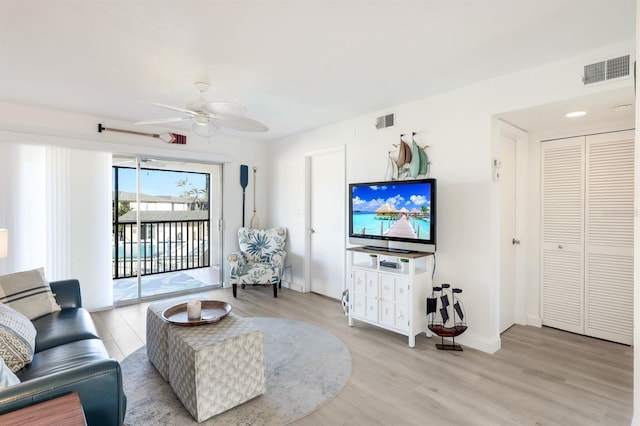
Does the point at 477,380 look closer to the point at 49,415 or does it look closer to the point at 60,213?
the point at 49,415

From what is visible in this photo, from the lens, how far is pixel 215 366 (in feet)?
6.23

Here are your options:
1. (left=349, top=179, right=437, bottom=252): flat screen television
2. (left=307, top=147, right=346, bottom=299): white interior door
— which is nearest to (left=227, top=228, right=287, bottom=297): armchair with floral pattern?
(left=307, top=147, right=346, bottom=299): white interior door

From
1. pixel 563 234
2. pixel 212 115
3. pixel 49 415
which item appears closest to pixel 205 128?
pixel 212 115

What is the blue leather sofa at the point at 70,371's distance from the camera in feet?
3.79

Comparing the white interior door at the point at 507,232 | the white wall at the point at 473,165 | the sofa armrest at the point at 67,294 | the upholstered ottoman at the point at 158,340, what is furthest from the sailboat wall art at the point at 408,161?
the sofa armrest at the point at 67,294

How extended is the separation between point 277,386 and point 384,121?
9.20 feet

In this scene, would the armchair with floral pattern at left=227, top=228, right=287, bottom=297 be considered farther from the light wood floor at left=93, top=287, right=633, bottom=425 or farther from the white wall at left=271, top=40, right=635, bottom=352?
the white wall at left=271, top=40, right=635, bottom=352

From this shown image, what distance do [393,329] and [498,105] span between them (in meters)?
2.19

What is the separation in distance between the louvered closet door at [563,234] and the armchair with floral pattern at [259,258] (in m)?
3.21

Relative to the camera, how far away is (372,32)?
6.75 ft

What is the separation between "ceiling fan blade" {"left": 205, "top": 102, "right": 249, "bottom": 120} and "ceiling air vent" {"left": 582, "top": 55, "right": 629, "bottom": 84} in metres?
2.48

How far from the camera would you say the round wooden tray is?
2156 mm

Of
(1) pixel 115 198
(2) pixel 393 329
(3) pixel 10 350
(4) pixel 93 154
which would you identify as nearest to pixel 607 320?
(2) pixel 393 329

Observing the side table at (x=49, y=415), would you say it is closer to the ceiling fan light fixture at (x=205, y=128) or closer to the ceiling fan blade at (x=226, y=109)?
the ceiling fan blade at (x=226, y=109)
